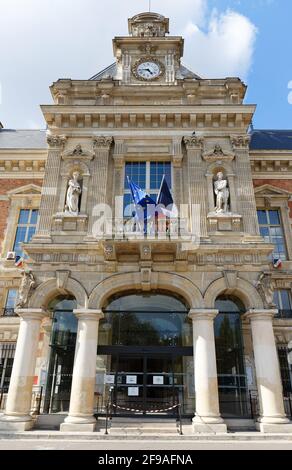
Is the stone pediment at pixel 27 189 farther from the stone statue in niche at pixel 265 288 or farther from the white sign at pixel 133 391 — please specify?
the stone statue in niche at pixel 265 288

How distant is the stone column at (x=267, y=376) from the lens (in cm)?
1138

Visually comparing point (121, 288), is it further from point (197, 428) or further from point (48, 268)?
point (197, 428)

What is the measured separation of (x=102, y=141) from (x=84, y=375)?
10.2 metres

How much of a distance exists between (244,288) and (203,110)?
28.5ft

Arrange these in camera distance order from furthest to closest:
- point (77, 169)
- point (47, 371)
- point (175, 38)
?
point (175, 38) < point (77, 169) < point (47, 371)

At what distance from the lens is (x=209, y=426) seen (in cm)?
1128

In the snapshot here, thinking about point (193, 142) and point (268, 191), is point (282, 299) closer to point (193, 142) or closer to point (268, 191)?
point (268, 191)

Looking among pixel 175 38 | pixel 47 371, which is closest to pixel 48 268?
pixel 47 371

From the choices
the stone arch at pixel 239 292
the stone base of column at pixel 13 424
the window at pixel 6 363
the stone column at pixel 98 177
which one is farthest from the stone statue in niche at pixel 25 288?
the stone arch at pixel 239 292

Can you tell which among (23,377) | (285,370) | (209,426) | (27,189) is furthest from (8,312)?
(285,370)

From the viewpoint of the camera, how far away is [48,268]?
13.8 m

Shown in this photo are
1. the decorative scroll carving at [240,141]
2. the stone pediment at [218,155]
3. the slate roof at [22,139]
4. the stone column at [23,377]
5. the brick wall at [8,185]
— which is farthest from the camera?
the slate roof at [22,139]

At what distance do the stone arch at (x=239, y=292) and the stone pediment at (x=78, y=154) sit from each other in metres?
8.11

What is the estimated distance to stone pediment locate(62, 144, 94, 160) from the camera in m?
16.2
